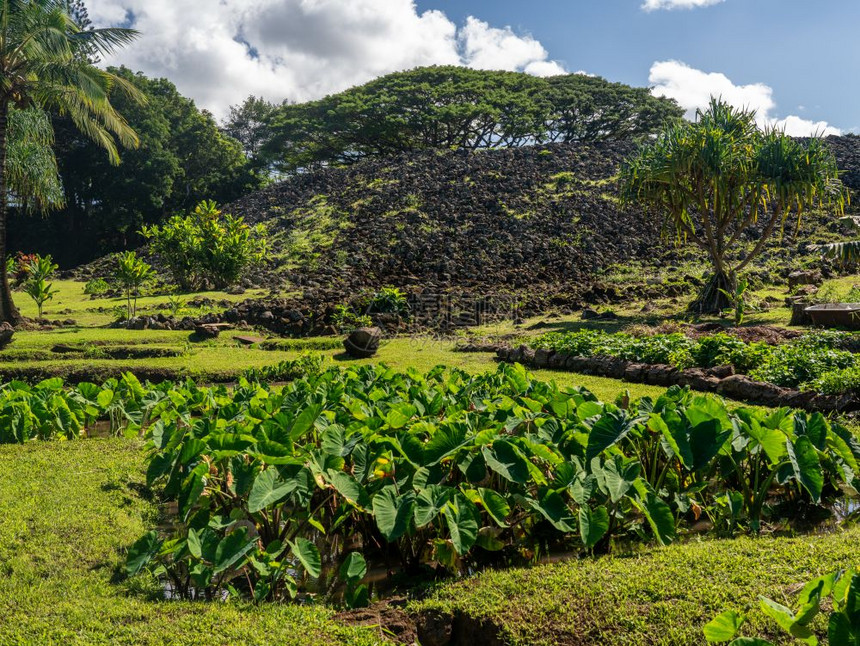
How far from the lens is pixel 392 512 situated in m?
3.12

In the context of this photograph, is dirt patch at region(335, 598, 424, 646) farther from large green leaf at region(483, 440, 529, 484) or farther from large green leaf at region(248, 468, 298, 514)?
large green leaf at region(483, 440, 529, 484)

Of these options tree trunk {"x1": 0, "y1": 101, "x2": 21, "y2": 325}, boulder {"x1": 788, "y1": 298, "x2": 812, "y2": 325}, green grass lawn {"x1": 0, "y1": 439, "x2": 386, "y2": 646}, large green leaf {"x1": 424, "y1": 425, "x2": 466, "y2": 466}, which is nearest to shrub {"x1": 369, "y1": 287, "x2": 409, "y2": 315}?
tree trunk {"x1": 0, "y1": 101, "x2": 21, "y2": 325}

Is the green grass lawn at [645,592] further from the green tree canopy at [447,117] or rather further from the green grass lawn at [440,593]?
the green tree canopy at [447,117]

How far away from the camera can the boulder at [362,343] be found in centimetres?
1225

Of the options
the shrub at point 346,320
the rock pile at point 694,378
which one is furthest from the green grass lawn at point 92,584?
the shrub at point 346,320

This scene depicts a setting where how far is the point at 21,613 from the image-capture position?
9.76ft

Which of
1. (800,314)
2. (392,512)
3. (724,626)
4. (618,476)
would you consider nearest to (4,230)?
(392,512)

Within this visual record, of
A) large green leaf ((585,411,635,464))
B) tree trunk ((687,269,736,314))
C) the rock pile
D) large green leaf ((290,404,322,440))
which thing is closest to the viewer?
large green leaf ((585,411,635,464))

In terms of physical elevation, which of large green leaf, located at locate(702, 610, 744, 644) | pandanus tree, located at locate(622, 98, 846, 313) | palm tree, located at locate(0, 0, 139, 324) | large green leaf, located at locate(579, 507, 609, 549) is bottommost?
large green leaf, located at locate(579, 507, 609, 549)

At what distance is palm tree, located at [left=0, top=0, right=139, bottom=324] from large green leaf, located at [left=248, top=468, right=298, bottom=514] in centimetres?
→ 1396

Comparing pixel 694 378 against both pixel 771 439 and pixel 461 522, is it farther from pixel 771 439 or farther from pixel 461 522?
pixel 461 522

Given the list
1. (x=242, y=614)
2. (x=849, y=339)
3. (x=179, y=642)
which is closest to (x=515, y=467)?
(x=242, y=614)

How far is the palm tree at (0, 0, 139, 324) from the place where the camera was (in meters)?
13.8

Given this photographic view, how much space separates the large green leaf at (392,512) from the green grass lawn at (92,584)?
43cm
